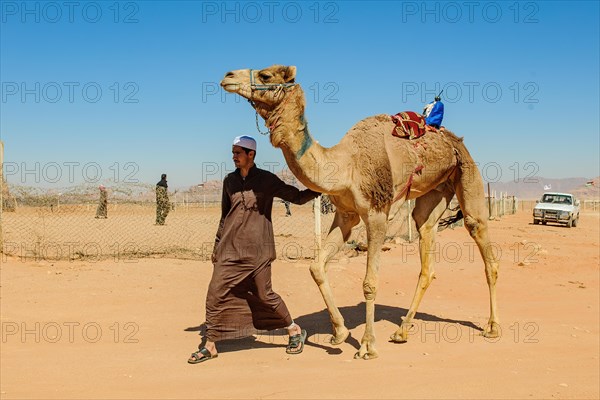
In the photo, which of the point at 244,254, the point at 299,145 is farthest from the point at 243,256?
the point at 299,145

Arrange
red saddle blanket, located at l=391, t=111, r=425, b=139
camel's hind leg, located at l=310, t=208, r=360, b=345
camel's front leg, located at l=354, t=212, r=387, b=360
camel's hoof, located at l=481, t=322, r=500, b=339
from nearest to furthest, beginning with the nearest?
camel's front leg, located at l=354, t=212, r=387, b=360 < camel's hind leg, located at l=310, t=208, r=360, b=345 < red saddle blanket, located at l=391, t=111, r=425, b=139 < camel's hoof, located at l=481, t=322, r=500, b=339

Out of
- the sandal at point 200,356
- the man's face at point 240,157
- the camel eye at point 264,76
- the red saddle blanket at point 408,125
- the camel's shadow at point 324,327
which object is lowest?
the camel's shadow at point 324,327

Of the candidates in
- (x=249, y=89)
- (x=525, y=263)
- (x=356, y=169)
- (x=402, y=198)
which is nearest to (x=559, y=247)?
(x=525, y=263)

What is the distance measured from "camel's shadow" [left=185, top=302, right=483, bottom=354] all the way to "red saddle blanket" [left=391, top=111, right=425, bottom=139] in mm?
2527

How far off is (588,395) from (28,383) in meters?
5.02

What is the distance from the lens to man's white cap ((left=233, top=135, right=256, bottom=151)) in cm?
583

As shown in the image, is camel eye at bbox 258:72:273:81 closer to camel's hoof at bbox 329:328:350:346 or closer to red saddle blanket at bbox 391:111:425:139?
red saddle blanket at bbox 391:111:425:139

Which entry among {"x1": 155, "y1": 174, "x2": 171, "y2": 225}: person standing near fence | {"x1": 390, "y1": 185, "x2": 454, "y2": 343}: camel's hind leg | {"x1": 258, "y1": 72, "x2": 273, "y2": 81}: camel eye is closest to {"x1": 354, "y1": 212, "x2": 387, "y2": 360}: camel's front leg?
{"x1": 390, "y1": 185, "x2": 454, "y2": 343}: camel's hind leg

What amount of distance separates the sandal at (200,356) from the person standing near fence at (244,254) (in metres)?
0.03

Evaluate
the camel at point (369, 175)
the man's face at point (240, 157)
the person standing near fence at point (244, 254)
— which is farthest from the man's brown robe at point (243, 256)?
the camel at point (369, 175)

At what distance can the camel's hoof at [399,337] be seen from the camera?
262 inches

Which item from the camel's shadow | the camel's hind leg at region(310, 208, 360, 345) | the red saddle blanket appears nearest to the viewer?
the camel's hind leg at region(310, 208, 360, 345)

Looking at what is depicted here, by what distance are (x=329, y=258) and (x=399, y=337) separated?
1336mm

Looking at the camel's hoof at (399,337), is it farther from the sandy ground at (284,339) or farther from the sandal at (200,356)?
the sandal at (200,356)
